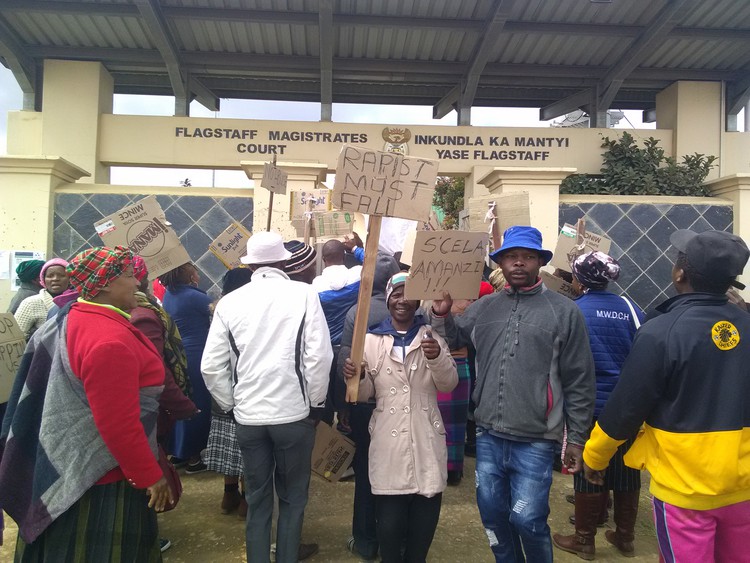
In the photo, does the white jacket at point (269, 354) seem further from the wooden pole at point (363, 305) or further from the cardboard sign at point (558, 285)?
the cardboard sign at point (558, 285)

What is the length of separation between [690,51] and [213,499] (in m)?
10.4

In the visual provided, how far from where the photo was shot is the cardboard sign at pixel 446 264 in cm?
259

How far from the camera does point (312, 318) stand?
281 centimetres

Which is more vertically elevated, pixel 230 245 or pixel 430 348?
pixel 230 245

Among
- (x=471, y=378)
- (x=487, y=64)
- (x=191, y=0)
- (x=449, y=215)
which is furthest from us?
(x=449, y=215)

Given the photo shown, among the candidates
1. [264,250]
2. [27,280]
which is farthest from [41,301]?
[264,250]

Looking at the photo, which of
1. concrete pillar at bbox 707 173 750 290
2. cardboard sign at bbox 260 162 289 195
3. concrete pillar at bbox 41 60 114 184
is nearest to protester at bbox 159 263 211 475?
cardboard sign at bbox 260 162 289 195

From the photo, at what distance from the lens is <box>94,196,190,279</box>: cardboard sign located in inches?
153

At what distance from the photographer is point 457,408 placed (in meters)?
3.96

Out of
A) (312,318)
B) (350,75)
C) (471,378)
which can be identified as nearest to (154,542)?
(312,318)

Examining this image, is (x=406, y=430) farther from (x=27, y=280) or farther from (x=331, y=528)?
(x=27, y=280)

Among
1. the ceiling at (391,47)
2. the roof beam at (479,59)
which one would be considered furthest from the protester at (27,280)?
the roof beam at (479,59)

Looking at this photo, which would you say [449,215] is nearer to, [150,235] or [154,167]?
[154,167]

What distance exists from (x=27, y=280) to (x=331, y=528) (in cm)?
321
